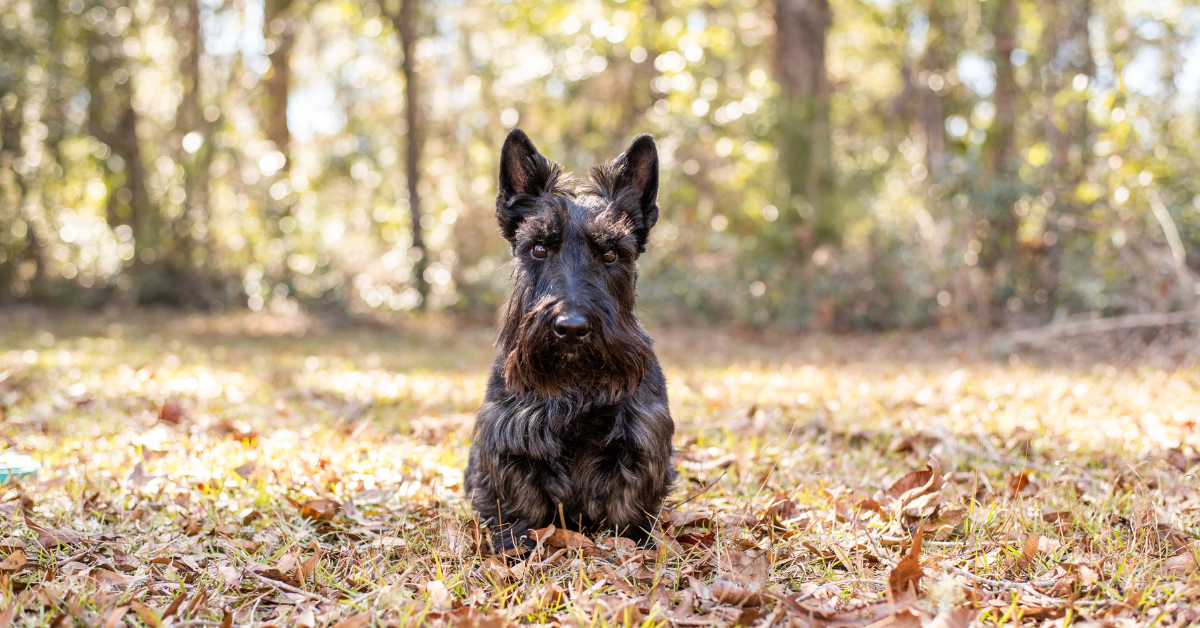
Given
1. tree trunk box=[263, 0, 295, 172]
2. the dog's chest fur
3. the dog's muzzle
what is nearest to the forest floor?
the dog's chest fur

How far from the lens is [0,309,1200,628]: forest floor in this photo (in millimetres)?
2322

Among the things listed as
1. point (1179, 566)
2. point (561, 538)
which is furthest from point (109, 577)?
point (1179, 566)

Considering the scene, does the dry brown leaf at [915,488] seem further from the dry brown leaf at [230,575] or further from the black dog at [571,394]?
the dry brown leaf at [230,575]

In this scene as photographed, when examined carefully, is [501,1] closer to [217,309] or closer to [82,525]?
[217,309]

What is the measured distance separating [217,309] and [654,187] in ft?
42.4

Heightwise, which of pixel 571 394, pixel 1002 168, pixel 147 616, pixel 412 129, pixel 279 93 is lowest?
pixel 147 616

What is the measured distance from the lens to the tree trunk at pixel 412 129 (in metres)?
13.9

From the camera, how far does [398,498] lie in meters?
3.53

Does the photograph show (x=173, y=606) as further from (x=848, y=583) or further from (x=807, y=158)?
(x=807, y=158)

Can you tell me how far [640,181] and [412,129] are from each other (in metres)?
11.8

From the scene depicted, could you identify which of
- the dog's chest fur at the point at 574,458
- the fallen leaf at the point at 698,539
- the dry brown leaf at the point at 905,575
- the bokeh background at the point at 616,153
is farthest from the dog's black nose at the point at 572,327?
the bokeh background at the point at 616,153

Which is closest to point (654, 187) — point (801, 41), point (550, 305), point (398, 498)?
point (550, 305)

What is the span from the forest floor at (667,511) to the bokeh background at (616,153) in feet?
12.7

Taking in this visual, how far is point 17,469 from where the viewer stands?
3.44m
